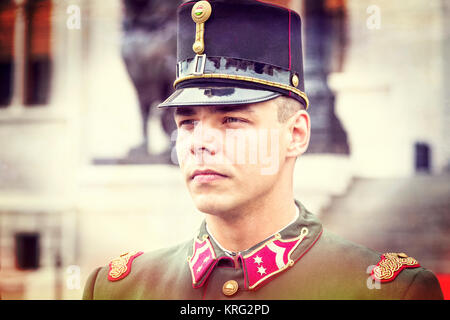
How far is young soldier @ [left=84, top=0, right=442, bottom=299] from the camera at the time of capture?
1693 millimetres

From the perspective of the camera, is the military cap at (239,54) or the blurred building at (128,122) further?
the blurred building at (128,122)

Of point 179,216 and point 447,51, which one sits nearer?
point 447,51

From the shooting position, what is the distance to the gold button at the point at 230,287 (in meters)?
1.70

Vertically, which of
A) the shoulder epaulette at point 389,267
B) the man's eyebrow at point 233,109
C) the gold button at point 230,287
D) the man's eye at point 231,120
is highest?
the man's eyebrow at point 233,109

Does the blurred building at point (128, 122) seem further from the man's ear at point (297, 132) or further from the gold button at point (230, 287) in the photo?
the gold button at point (230, 287)

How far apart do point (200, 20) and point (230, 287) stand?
0.93m

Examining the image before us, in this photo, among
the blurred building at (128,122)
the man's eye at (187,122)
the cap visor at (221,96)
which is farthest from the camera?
the blurred building at (128,122)

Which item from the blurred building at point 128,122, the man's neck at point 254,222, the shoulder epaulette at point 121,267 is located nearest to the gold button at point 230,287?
the man's neck at point 254,222

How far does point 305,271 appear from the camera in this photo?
1747 millimetres

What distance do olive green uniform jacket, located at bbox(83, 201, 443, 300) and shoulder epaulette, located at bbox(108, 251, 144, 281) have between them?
311 mm

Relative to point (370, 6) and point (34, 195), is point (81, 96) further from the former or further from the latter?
point (370, 6)
